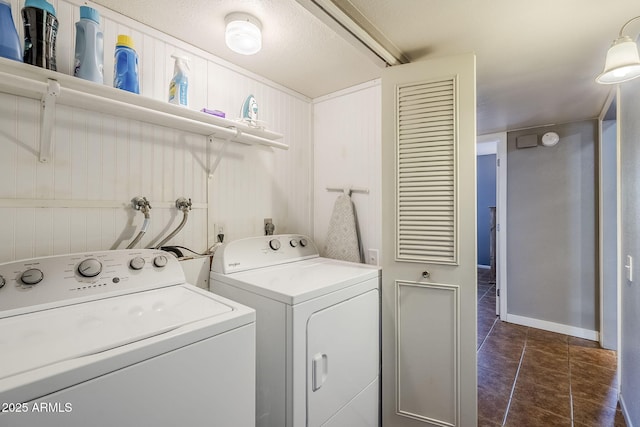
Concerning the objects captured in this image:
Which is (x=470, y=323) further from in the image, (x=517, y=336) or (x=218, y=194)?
(x=517, y=336)

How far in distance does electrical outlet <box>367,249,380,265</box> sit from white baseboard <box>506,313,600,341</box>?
2.42 meters

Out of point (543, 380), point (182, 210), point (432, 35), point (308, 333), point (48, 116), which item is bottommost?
point (543, 380)

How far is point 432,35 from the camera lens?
1519 mm

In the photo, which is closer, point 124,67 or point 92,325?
point 92,325

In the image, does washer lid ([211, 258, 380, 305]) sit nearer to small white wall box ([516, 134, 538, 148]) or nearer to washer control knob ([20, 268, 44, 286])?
washer control knob ([20, 268, 44, 286])

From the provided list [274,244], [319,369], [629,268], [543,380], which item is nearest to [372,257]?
[274,244]

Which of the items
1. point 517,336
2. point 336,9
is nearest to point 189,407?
point 336,9

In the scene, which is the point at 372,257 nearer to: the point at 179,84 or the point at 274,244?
the point at 274,244

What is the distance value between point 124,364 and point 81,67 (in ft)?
3.91

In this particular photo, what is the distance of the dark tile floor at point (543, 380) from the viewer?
190 cm

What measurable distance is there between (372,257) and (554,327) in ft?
8.48

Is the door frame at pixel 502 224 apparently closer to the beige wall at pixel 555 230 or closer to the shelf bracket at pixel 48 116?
the beige wall at pixel 555 230

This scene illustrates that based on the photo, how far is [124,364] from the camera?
73 cm

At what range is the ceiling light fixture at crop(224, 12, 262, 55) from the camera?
1402 millimetres
